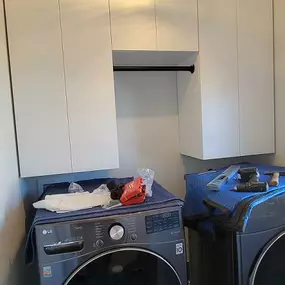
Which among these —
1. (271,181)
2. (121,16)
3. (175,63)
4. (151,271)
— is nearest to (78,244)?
(151,271)

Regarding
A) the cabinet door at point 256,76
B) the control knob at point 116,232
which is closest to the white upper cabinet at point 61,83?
the control knob at point 116,232

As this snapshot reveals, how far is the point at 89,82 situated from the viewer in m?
1.71

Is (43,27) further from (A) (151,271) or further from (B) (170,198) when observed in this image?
(A) (151,271)

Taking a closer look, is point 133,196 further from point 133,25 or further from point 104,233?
point 133,25

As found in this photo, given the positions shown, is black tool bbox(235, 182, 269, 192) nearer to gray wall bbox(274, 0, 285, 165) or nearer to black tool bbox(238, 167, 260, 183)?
black tool bbox(238, 167, 260, 183)

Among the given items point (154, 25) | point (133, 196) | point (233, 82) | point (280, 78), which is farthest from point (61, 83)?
point (280, 78)

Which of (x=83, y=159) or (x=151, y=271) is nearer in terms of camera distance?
(x=151, y=271)

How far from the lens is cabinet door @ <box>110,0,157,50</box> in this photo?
67.7 inches

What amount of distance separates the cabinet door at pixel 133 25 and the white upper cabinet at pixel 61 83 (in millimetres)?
51

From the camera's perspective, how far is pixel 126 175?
2.21 meters

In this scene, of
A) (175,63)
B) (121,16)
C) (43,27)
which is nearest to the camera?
(43,27)

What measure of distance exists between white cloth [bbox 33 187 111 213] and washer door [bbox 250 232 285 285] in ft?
2.53

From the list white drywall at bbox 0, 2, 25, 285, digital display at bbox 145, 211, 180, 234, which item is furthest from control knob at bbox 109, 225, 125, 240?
white drywall at bbox 0, 2, 25, 285

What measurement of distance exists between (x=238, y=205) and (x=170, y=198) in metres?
0.32
